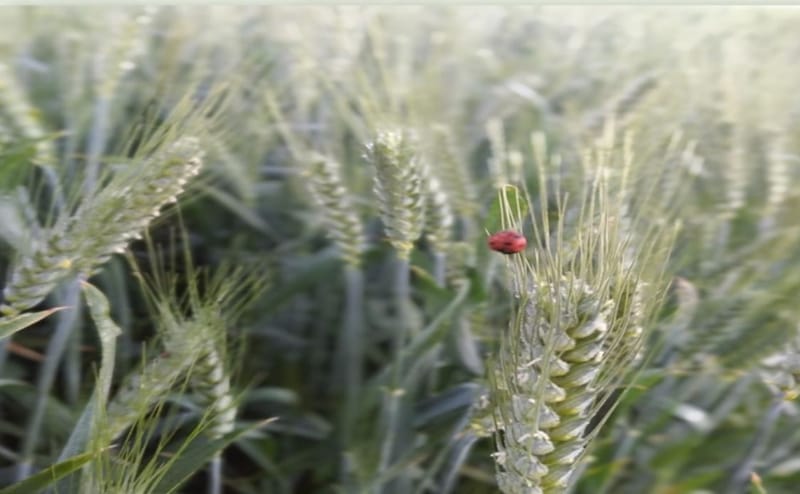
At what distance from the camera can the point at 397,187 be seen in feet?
2.20

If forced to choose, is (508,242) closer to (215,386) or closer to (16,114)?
(215,386)

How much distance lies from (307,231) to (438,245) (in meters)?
0.33

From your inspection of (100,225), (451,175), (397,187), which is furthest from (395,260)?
(100,225)

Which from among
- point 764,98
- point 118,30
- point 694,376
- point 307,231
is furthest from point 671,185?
point 118,30

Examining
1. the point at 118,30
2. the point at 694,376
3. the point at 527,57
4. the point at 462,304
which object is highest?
the point at 118,30

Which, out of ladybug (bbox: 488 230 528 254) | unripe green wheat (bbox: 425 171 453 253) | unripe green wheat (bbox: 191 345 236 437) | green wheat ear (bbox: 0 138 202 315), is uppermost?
green wheat ear (bbox: 0 138 202 315)

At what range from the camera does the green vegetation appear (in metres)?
0.57

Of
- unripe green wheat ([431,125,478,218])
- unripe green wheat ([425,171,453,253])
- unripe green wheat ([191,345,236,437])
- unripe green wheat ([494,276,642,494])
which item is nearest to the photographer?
unripe green wheat ([494,276,642,494])

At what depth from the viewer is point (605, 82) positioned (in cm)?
127

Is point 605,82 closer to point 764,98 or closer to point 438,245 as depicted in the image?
point 764,98

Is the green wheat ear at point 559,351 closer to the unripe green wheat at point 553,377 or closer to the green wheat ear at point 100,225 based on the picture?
the unripe green wheat at point 553,377

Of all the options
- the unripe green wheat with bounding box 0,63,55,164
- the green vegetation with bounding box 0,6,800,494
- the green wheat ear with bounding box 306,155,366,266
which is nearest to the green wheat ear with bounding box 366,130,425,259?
the green vegetation with bounding box 0,6,800,494

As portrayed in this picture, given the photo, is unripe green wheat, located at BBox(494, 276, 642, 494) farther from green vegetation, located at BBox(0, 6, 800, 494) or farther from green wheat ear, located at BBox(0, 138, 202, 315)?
green wheat ear, located at BBox(0, 138, 202, 315)

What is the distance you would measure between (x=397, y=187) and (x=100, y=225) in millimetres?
212
